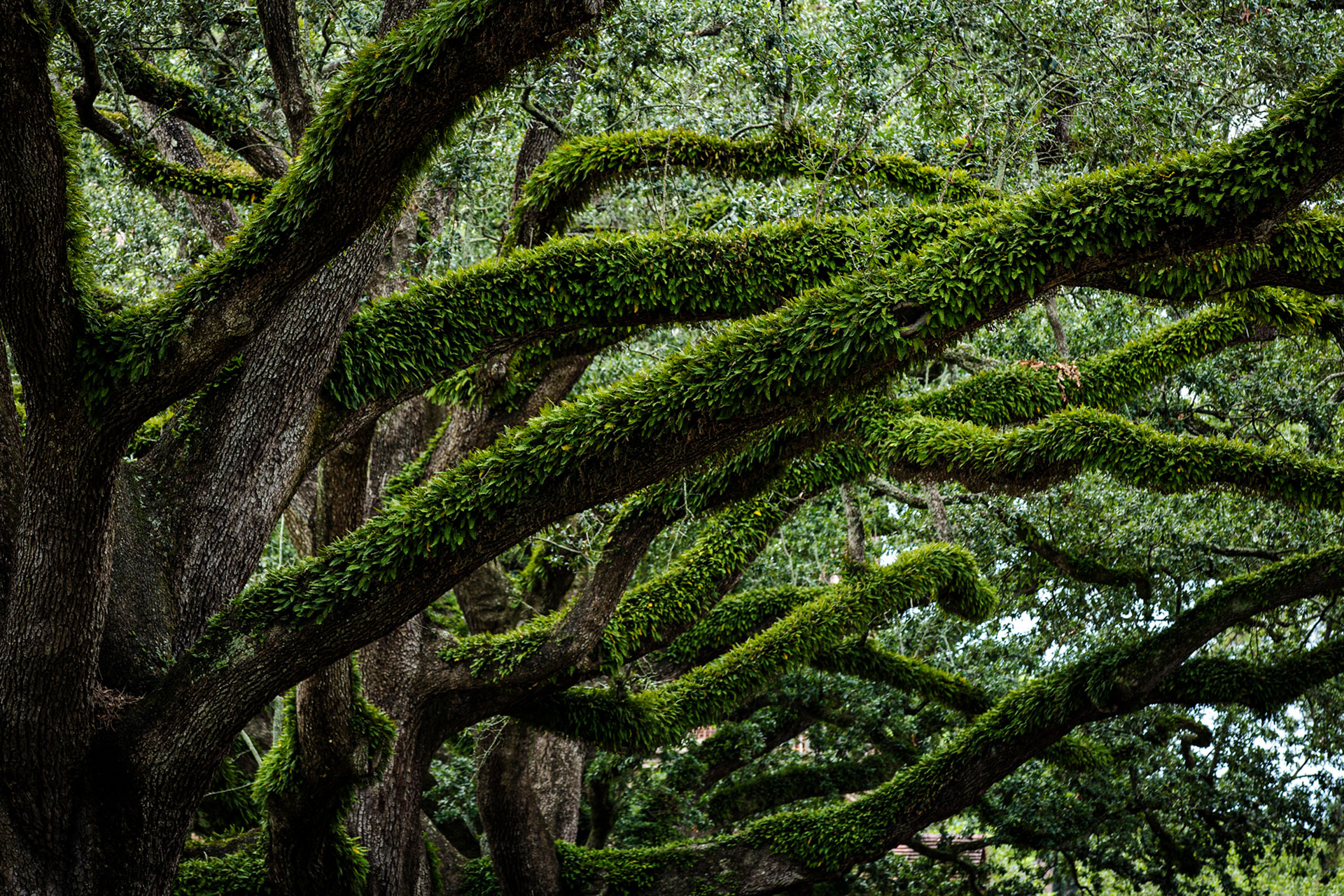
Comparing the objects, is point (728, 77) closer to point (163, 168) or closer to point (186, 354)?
point (163, 168)

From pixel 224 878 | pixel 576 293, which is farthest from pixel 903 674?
pixel 576 293

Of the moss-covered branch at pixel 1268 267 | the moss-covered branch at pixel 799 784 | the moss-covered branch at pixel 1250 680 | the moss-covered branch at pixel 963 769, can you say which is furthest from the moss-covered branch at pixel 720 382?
the moss-covered branch at pixel 799 784

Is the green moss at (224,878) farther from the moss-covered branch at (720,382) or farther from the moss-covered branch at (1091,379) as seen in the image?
the moss-covered branch at (1091,379)

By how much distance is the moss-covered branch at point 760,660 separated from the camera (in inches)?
279

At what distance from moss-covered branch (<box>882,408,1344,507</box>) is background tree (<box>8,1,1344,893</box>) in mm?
26

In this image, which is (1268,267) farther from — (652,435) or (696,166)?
(696,166)

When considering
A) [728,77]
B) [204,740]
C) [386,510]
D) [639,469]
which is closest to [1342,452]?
[728,77]

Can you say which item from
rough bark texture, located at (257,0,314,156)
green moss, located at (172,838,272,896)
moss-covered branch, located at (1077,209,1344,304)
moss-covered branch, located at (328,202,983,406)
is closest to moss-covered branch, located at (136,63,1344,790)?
moss-covered branch, located at (1077,209,1344,304)

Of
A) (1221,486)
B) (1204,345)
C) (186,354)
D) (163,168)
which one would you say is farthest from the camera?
(1204,345)

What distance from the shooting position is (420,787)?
22.5ft

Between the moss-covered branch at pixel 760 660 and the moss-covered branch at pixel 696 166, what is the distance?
283cm

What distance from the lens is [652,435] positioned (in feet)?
13.1

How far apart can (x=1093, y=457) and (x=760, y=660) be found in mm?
2770

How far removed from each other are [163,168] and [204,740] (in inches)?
131
